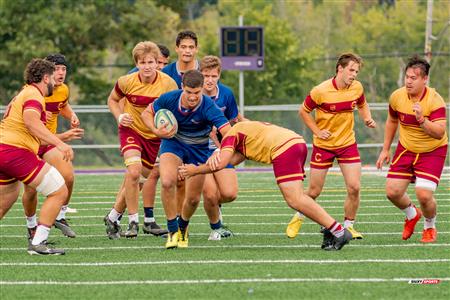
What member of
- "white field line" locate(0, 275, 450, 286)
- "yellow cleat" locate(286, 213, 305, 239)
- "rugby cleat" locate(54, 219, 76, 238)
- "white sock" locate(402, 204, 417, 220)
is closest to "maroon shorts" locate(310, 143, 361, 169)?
"yellow cleat" locate(286, 213, 305, 239)

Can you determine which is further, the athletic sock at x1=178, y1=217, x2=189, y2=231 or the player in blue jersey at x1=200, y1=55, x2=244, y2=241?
the player in blue jersey at x1=200, y1=55, x2=244, y2=241

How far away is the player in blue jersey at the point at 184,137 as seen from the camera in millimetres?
11023

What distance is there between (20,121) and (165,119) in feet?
4.30

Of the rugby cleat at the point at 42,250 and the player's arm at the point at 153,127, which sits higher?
the player's arm at the point at 153,127

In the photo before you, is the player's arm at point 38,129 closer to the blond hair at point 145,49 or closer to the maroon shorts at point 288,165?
the maroon shorts at point 288,165

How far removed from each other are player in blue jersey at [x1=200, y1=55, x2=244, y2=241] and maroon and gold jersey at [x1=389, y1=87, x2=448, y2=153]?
63.9 inches

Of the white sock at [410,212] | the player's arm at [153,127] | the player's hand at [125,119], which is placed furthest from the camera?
the player's hand at [125,119]

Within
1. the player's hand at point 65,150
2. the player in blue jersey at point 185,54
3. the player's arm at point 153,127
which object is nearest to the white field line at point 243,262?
the player's hand at point 65,150

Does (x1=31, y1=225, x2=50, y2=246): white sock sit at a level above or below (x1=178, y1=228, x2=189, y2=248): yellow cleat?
above

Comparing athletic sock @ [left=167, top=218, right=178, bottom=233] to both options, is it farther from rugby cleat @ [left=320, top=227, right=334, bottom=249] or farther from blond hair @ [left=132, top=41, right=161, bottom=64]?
blond hair @ [left=132, top=41, right=161, bottom=64]

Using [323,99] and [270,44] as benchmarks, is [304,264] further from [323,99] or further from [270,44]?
[270,44]

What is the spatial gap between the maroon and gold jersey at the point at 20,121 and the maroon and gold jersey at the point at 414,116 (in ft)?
11.4

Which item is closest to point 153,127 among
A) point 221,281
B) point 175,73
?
point 175,73

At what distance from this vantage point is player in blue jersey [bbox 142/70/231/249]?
11.0 meters
